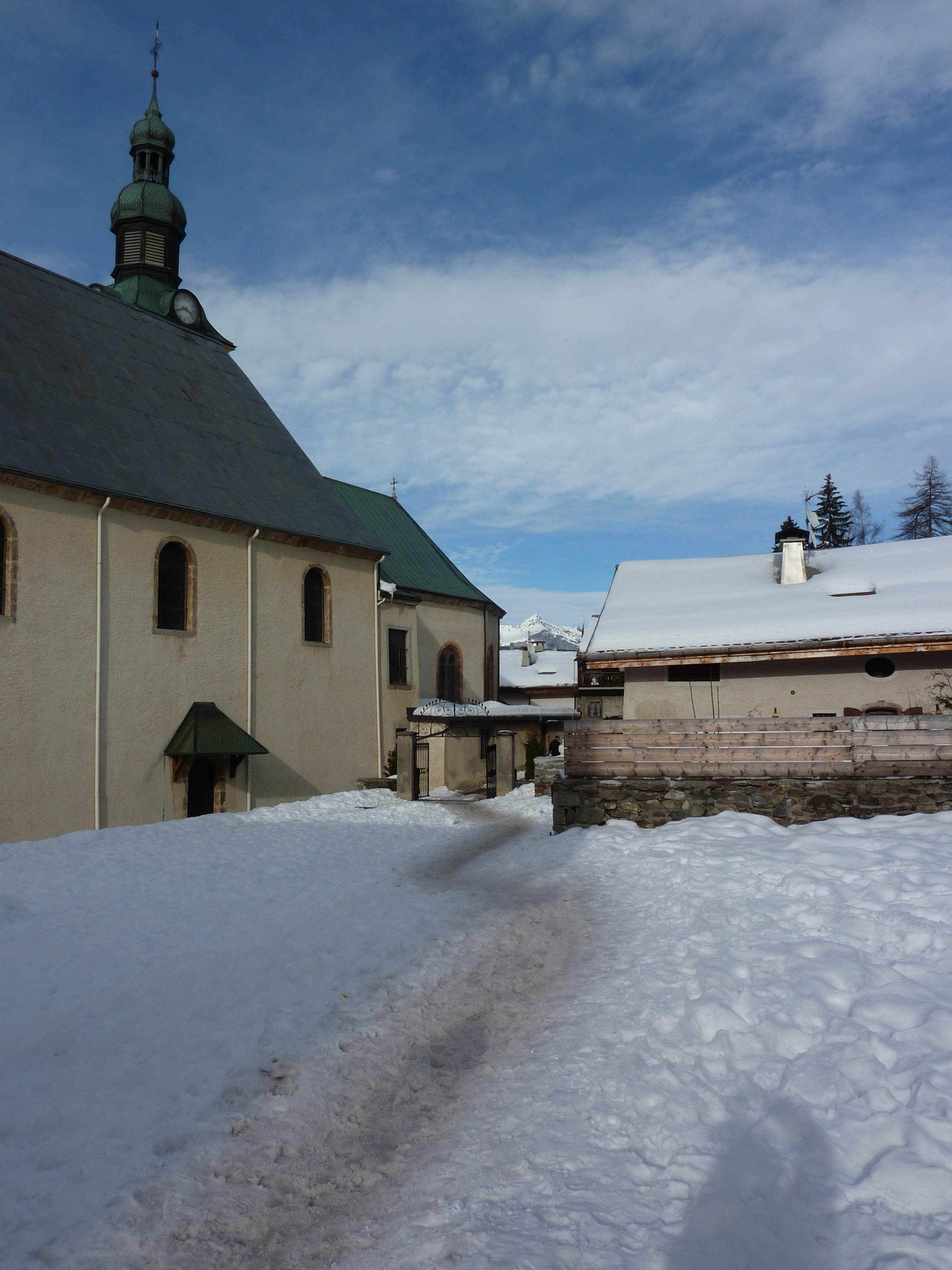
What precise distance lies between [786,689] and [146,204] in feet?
76.0

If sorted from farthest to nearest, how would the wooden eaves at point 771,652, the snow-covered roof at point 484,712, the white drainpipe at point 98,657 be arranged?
the snow-covered roof at point 484,712, the white drainpipe at point 98,657, the wooden eaves at point 771,652

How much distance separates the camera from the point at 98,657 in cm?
1563

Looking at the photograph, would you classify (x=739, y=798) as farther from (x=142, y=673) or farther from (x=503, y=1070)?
(x=142, y=673)

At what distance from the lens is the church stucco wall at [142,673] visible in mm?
14641

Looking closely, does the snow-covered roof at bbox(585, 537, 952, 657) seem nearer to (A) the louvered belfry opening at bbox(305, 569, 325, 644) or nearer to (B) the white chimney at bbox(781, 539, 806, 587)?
(B) the white chimney at bbox(781, 539, 806, 587)

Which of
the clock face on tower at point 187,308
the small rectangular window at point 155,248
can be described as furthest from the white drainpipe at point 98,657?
the small rectangular window at point 155,248

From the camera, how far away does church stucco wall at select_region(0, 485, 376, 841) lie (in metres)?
14.6

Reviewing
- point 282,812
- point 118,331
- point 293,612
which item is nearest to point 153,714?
point 282,812

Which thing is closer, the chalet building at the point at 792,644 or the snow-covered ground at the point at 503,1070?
the snow-covered ground at the point at 503,1070

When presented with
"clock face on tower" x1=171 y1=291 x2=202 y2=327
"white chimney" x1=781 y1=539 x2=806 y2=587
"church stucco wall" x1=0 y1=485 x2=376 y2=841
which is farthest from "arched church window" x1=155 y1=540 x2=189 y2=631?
"white chimney" x1=781 y1=539 x2=806 y2=587

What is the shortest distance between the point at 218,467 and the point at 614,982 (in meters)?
16.7

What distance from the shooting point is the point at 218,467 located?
65.2 feet

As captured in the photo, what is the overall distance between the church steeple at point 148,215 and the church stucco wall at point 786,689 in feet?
63.5

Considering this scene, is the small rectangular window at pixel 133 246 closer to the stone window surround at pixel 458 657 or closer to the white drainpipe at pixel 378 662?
the white drainpipe at pixel 378 662
